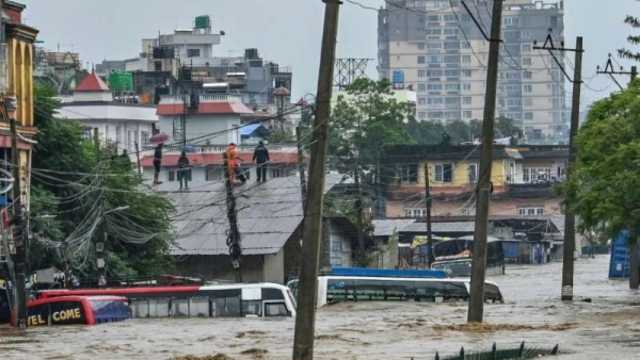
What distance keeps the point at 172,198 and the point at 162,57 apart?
7233 cm

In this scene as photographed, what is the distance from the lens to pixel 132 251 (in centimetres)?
7562

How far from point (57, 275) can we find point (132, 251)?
25.1ft

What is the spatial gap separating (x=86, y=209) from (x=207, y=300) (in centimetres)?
1341

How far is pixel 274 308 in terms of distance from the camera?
59.5 metres

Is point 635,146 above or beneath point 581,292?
above

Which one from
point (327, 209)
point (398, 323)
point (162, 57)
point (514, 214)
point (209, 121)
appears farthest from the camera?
point (162, 57)

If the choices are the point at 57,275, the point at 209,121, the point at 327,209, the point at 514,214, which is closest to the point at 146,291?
the point at 57,275

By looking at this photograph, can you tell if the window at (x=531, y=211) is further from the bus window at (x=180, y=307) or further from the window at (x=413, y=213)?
the bus window at (x=180, y=307)

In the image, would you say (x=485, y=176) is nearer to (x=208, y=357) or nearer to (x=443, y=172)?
(x=208, y=357)

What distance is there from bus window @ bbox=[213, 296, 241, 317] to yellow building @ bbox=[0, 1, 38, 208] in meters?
7.88

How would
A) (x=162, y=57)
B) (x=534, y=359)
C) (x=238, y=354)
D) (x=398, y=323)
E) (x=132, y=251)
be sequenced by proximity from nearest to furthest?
(x=534, y=359), (x=238, y=354), (x=398, y=323), (x=132, y=251), (x=162, y=57)

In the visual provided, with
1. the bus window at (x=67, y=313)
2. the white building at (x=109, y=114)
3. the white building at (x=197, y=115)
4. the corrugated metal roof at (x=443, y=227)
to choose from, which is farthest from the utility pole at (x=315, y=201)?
the white building at (x=109, y=114)

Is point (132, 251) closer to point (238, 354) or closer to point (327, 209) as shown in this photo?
point (327, 209)

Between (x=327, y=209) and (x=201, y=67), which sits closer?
(x=327, y=209)
